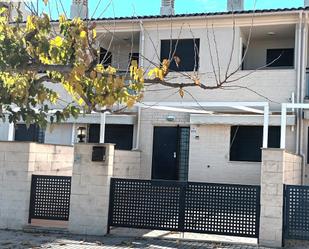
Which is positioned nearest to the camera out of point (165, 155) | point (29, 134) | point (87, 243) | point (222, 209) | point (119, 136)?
point (87, 243)

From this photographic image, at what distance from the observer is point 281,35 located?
17.9 meters

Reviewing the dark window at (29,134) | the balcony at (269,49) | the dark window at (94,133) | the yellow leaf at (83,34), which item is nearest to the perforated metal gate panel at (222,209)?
the yellow leaf at (83,34)

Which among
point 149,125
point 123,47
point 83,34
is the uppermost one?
point 123,47

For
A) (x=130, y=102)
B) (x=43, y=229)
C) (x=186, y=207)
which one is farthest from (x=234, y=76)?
(x=130, y=102)

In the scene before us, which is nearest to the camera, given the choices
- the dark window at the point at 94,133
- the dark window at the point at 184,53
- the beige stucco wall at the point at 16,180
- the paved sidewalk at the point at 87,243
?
the paved sidewalk at the point at 87,243

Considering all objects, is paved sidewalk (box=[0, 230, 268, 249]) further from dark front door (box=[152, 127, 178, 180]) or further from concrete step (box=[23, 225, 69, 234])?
dark front door (box=[152, 127, 178, 180])

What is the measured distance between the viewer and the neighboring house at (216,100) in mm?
16328

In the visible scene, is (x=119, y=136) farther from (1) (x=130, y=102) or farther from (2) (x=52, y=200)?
(1) (x=130, y=102)

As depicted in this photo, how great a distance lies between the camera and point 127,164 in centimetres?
1534

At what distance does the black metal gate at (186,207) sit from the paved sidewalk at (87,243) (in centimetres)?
38

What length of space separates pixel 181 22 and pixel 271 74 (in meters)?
3.75

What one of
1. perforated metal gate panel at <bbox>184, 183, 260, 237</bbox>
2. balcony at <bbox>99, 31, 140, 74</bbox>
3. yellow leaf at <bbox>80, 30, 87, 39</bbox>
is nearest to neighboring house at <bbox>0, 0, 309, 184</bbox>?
balcony at <bbox>99, 31, 140, 74</bbox>

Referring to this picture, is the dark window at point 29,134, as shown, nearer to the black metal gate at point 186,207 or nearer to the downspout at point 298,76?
the black metal gate at point 186,207

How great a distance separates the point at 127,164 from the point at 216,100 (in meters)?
4.08
